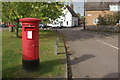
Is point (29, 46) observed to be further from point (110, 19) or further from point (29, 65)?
point (110, 19)

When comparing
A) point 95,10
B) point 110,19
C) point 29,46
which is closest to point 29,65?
point 29,46

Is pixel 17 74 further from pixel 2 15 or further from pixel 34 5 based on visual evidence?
pixel 2 15

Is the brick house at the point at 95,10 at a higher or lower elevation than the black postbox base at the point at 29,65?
higher

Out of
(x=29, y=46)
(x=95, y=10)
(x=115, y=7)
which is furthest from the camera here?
(x=95, y=10)

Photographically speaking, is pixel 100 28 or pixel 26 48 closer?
pixel 26 48

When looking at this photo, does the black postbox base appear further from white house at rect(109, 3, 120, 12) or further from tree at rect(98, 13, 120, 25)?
white house at rect(109, 3, 120, 12)

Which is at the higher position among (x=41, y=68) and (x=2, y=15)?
(x=2, y=15)

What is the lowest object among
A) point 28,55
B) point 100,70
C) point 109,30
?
point 100,70

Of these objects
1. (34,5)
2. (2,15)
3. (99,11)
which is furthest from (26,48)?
(99,11)

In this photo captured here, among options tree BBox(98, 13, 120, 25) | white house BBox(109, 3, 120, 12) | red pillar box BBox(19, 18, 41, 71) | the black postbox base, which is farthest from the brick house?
the black postbox base

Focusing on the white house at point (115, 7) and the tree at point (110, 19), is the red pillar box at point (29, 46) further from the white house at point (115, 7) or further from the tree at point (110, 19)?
the white house at point (115, 7)

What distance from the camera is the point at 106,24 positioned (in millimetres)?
28625

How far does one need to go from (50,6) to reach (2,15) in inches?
191

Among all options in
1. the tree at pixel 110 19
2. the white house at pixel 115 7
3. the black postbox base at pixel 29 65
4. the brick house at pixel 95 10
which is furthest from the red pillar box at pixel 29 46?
the white house at pixel 115 7
